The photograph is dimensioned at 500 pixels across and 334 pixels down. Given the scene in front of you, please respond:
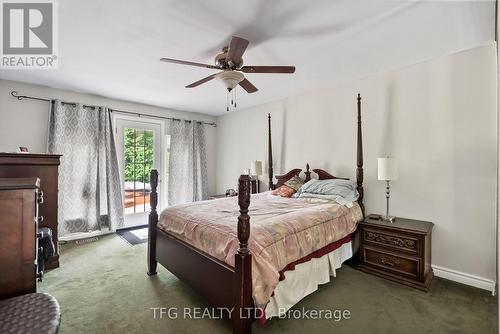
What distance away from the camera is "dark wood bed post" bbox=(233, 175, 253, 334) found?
1.60 m

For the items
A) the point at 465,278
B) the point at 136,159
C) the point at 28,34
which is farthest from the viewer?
the point at 136,159

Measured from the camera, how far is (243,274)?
5.24ft

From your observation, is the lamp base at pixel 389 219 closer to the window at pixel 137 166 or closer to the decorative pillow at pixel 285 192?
the decorative pillow at pixel 285 192

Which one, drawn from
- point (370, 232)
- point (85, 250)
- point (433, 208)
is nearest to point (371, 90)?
point (433, 208)

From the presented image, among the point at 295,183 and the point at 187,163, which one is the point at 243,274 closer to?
the point at 295,183

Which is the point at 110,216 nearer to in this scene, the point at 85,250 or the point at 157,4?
the point at 85,250

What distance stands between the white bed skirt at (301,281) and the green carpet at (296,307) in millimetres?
114

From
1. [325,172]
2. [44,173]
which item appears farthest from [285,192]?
[44,173]

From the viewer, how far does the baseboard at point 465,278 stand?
7.65ft

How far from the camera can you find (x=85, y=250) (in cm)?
349

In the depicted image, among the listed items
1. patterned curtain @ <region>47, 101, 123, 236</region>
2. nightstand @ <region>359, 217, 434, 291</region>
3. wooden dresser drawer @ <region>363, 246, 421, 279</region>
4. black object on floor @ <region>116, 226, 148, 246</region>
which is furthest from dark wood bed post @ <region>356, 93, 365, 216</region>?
patterned curtain @ <region>47, 101, 123, 236</region>

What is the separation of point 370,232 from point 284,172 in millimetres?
1919

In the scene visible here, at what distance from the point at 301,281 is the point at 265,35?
232 cm

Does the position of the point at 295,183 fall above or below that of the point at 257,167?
below
